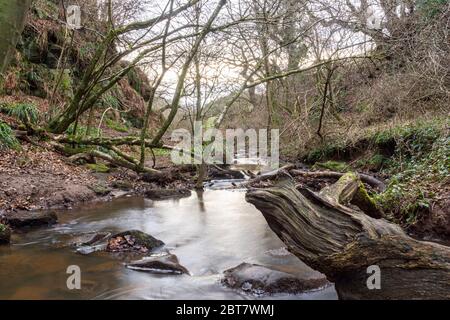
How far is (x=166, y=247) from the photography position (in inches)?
233

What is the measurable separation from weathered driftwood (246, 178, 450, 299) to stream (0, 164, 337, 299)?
88 cm

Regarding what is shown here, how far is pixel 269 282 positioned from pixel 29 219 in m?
4.37

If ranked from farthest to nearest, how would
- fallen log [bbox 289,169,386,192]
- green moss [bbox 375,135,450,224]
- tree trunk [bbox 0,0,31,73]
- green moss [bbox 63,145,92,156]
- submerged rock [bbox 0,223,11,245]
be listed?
green moss [bbox 63,145,92,156] < fallen log [bbox 289,169,386,192] < green moss [bbox 375,135,450,224] < submerged rock [bbox 0,223,11,245] < tree trunk [bbox 0,0,31,73]

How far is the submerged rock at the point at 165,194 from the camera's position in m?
9.69

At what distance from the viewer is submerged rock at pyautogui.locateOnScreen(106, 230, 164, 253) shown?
5.51 metres

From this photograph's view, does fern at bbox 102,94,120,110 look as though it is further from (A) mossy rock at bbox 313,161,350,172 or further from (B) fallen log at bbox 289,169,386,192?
(B) fallen log at bbox 289,169,386,192

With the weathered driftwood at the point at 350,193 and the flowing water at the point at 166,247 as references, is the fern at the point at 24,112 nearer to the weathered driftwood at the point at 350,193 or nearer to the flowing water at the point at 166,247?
the flowing water at the point at 166,247

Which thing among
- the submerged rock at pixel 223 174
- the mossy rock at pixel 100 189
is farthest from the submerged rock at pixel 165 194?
the submerged rock at pixel 223 174

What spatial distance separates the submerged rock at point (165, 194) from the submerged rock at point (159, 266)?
4752 millimetres

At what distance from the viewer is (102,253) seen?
212 inches

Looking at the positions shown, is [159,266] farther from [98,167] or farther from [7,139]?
[98,167]

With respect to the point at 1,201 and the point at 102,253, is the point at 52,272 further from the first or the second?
the point at 1,201

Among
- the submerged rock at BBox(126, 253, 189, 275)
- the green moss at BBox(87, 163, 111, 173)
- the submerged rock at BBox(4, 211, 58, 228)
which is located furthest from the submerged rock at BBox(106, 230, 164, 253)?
the green moss at BBox(87, 163, 111, 173)

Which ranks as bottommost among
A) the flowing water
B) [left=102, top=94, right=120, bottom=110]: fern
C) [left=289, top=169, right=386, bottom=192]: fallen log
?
the flowing water
